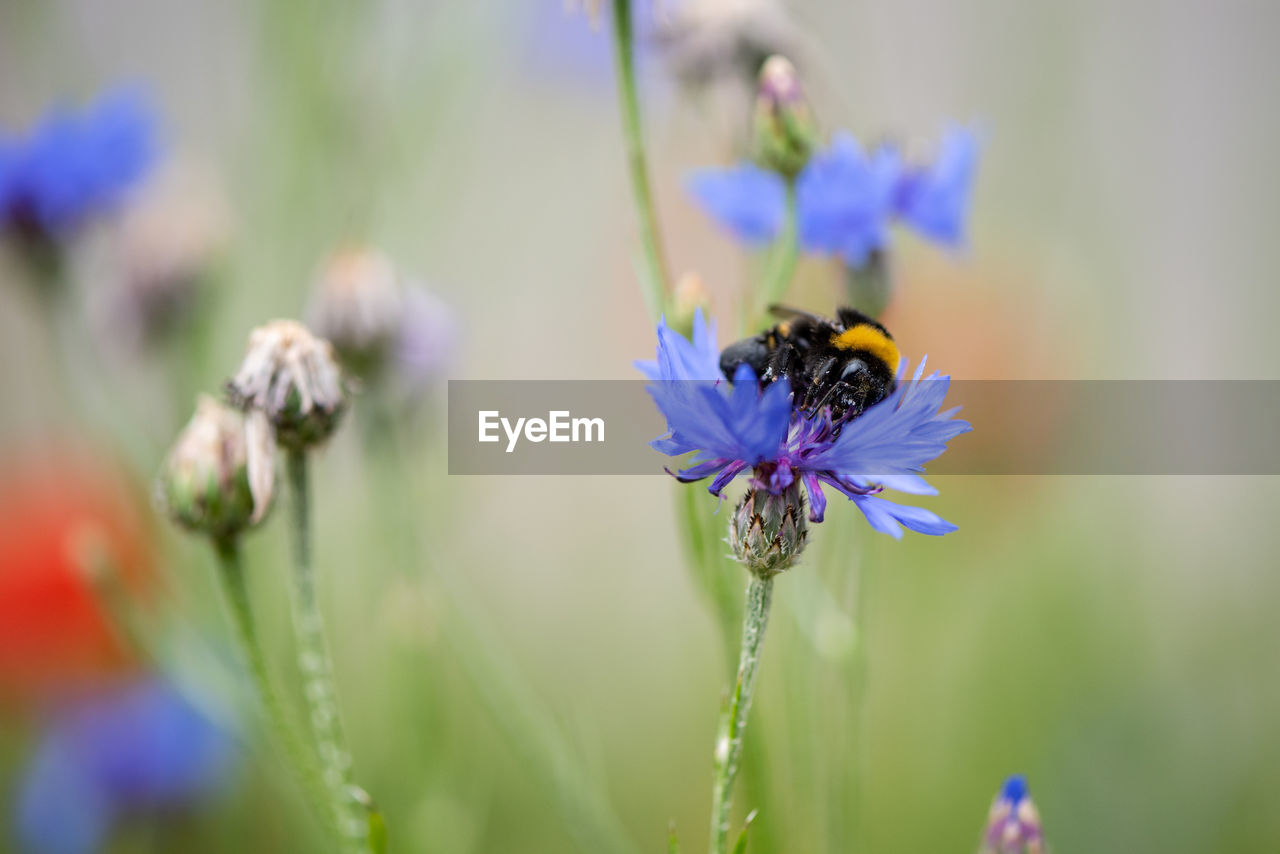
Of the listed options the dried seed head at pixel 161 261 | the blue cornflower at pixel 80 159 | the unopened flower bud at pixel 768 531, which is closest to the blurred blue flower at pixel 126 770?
the dried seed head at pixel 161 261

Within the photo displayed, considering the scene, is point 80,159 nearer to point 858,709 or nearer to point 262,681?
Answer: point 262,681

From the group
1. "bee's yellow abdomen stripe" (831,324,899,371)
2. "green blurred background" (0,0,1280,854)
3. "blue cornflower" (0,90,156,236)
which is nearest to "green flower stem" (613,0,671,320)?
"bee's yellow abdomen stripe" (831,324,899,371)

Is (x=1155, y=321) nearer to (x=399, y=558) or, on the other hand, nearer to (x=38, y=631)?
(x=399, y=558)

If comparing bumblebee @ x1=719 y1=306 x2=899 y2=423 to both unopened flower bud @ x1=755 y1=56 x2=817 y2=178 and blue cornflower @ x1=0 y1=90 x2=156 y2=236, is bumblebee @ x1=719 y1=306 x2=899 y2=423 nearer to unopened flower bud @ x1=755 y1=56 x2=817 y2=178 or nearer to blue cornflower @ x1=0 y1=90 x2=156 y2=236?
unopened flower bud @ x1=755 y1=56 x2=817 y2=178

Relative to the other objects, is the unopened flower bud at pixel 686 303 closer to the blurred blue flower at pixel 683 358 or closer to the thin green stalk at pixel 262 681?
the blurred blue flower at pixel 683 358

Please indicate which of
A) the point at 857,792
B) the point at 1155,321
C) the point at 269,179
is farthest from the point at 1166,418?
the point at 269,179

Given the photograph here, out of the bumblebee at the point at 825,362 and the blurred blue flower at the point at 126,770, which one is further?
the blurred blue flower at the point at 126,770
